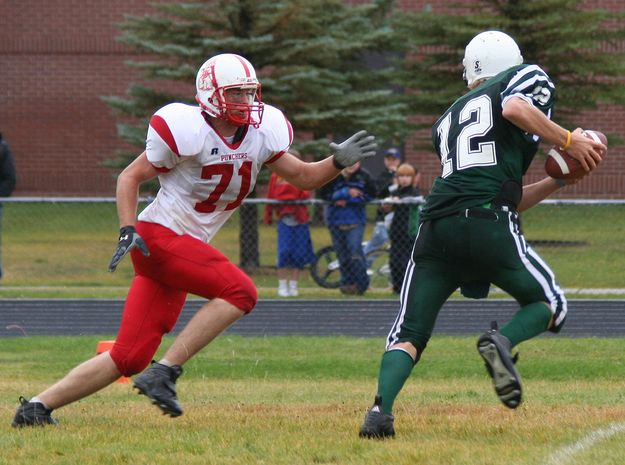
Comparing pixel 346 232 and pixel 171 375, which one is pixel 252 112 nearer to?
pixel 171 375

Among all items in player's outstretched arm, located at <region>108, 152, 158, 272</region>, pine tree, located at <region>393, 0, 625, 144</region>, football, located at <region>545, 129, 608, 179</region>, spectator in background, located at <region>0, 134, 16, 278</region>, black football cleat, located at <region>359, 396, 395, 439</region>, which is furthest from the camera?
pine tree, located at <region>393, 0, 625, 144</region>

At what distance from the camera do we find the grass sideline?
5.33m

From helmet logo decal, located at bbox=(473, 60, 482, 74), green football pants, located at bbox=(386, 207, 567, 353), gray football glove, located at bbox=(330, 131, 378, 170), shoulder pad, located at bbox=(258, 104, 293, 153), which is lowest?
green football pants, located at bbox=(386, 207, 567, 353)

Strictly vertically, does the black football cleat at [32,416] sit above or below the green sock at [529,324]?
below

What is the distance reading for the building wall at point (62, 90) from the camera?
27.3 metres

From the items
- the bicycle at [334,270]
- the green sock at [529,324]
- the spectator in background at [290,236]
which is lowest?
the bicycle at [334,270]

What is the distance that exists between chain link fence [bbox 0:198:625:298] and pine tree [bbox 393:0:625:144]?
280 centimetres

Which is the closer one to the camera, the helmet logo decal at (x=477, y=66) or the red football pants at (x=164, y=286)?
the helmet logo decal at (x=477, y=66)

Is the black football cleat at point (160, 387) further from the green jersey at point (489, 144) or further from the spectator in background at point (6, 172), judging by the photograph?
the spectator in background at point (6, 172)

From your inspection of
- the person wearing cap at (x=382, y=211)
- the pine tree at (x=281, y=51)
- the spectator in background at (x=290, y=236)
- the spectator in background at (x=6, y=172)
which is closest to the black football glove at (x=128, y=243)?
the spectator in background at (x=290, y=236)

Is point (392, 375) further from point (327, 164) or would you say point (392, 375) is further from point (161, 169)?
point (161, 169)

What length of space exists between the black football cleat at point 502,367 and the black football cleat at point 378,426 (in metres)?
0.53

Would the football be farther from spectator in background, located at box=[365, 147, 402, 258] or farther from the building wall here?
the building wall

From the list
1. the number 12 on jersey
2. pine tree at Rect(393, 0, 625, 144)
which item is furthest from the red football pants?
pine tree at Rect(393, 0, 625, 144)
